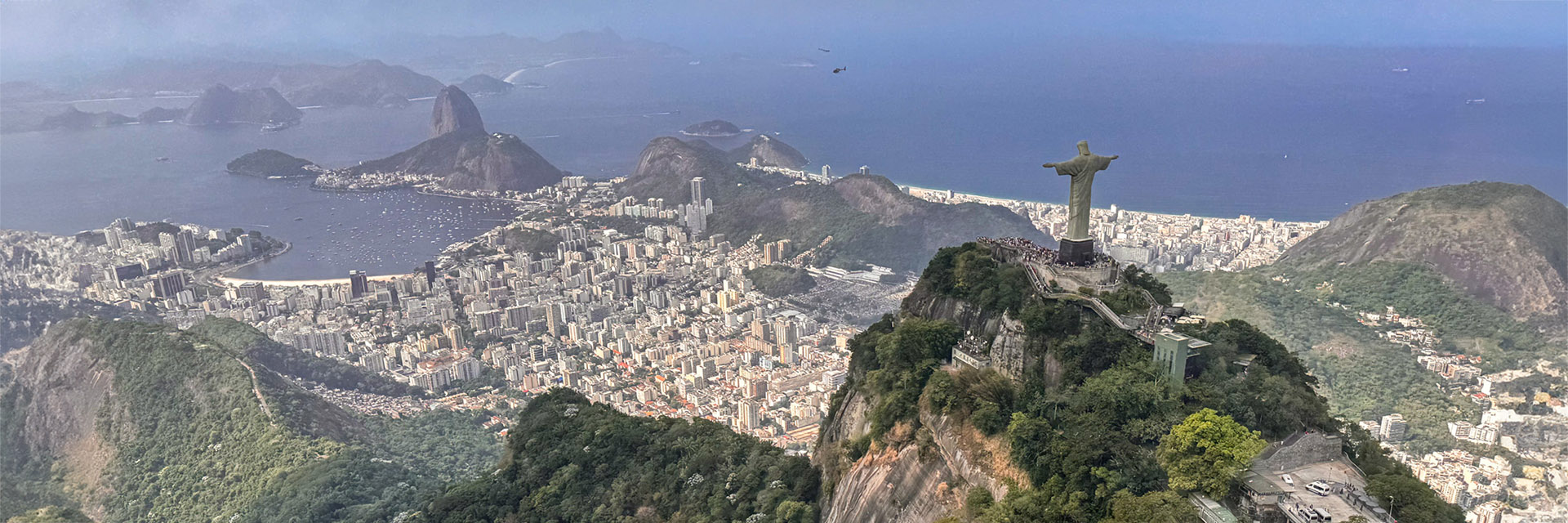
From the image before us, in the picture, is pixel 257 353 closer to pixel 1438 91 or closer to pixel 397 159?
pixel 397 159

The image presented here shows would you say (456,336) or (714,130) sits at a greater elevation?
(714,130)

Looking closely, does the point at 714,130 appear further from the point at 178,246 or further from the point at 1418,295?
the point at 1418,295

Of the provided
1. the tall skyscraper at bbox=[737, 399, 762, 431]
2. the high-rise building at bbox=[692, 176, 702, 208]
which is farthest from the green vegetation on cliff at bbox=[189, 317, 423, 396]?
the high-rise building at bbox=[692, 176, 702, 208]

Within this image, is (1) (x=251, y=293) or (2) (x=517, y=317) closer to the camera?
(2) (x=517, y=317)

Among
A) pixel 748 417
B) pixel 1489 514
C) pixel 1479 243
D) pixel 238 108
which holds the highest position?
pixel 238 108

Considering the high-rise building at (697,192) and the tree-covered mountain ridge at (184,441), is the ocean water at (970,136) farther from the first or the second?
the tree-covered mountain ridge at (184,441)

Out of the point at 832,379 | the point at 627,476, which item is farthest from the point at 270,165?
the point at 627,476

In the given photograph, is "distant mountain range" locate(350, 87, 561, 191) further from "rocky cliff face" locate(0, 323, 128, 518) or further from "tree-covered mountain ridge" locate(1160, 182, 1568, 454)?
"tree-covered mountain ridge" locate(1160, 182, 1568, 454)
